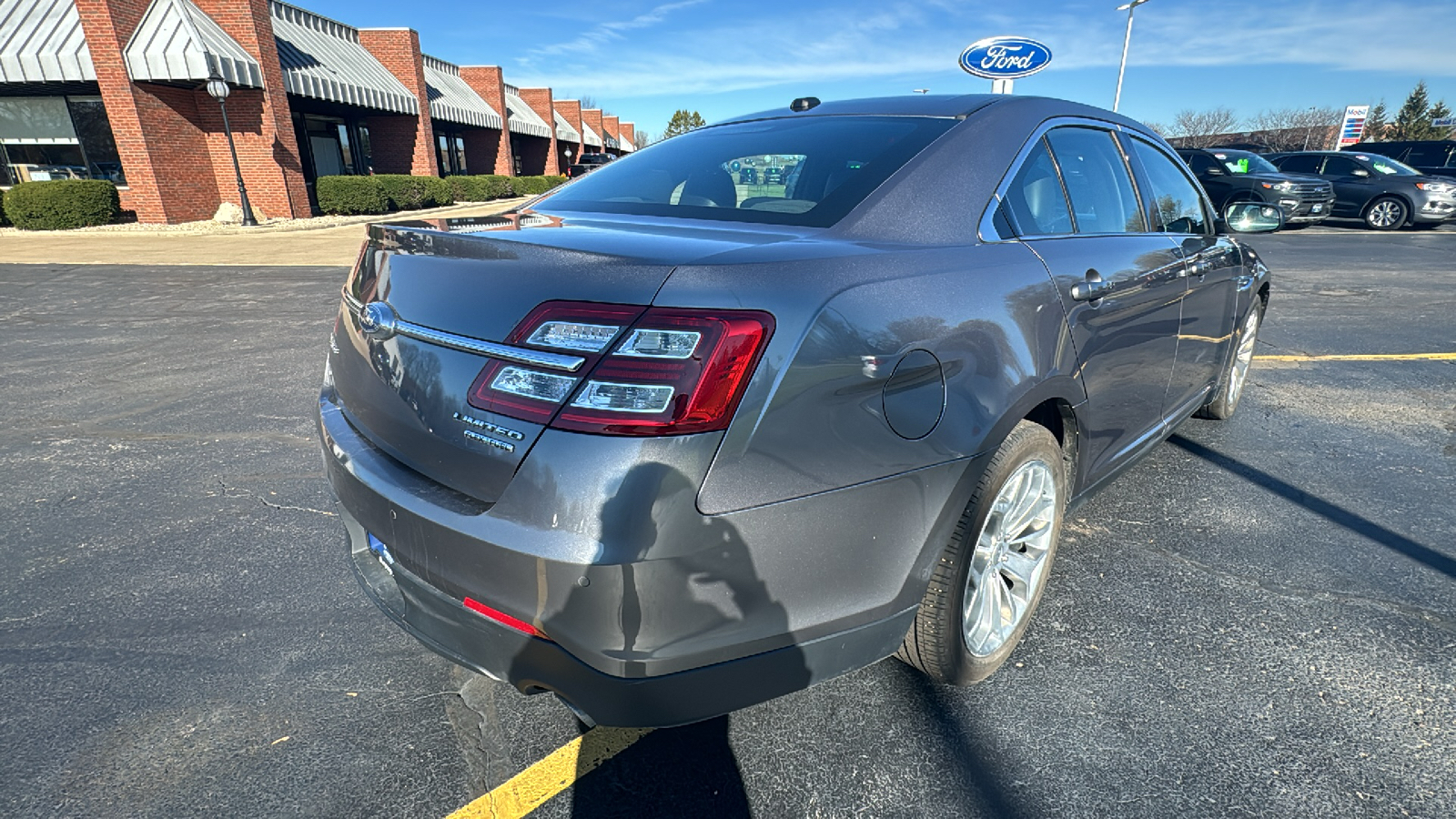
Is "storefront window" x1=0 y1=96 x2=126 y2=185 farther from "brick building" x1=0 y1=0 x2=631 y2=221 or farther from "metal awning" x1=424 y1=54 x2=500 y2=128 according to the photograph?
"metal awning" x1=424 y1=54 x2=500 y2=128

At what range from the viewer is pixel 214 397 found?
486cm

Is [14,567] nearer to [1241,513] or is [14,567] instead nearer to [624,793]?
[624,793]

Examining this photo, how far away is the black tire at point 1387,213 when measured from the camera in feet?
54.9

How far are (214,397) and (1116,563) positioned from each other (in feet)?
17.8

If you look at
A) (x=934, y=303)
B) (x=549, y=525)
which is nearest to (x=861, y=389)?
(x=934, y=303)

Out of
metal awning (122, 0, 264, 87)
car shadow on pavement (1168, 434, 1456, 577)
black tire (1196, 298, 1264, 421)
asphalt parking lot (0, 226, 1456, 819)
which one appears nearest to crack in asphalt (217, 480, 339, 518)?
asphalt parking lot (0, 226, 1456, 819)

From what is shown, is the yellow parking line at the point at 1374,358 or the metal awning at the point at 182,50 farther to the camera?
the metal awning at the point at 182,50

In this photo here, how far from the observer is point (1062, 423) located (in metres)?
2.28

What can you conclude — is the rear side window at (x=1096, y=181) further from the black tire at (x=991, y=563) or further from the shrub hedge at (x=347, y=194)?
the shrub hedge at (x=347, y=194)

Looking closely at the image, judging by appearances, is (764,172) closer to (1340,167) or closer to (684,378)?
(684,378)

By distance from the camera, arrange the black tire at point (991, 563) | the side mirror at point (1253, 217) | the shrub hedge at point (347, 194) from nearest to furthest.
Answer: the black tire at point (991, 563) < the side mirror at point (1253, 217) < the shrub hedge at point (347, 194)

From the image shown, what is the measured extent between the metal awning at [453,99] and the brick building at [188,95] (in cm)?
140

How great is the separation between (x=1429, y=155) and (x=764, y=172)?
27.7 meters

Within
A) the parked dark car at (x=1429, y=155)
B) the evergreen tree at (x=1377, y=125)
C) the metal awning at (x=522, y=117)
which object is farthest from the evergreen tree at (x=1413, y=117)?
the metal awning at (x=522, y=117)
